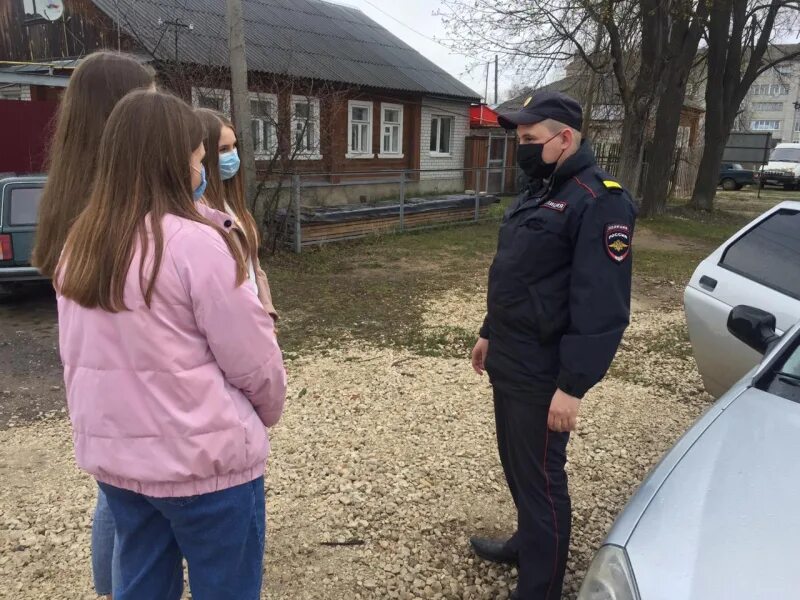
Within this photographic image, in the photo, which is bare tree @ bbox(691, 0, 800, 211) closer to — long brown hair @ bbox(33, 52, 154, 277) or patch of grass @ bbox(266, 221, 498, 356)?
patch of grass @ bbox(266, 221, 498, 356)

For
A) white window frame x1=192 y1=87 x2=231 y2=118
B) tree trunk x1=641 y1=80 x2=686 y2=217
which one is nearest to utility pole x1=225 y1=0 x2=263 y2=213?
white window frame x1=192 y1=87 x2=231 y2=118

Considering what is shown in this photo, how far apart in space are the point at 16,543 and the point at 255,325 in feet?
7.29

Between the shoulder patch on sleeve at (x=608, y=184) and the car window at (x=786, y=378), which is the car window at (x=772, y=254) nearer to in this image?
the car window at (x=786, y=378)

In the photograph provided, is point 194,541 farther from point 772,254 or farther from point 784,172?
point 784,172

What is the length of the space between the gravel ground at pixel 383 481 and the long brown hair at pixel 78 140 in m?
1.68

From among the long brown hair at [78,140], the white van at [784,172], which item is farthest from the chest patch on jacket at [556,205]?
the white van at [784,172]

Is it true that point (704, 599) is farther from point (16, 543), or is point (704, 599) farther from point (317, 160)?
point (317, 160)

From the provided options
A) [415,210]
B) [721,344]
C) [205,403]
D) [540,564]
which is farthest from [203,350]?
[415,210]

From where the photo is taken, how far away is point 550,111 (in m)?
2.15

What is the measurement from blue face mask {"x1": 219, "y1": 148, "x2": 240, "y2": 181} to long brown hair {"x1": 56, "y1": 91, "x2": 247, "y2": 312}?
132 centimetres

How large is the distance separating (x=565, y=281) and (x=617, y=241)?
0.68ft

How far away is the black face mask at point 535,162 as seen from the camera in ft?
7.18

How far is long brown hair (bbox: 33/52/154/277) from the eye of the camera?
1.68 metres

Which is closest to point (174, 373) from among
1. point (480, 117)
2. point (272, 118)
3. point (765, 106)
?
point (272, 118)
